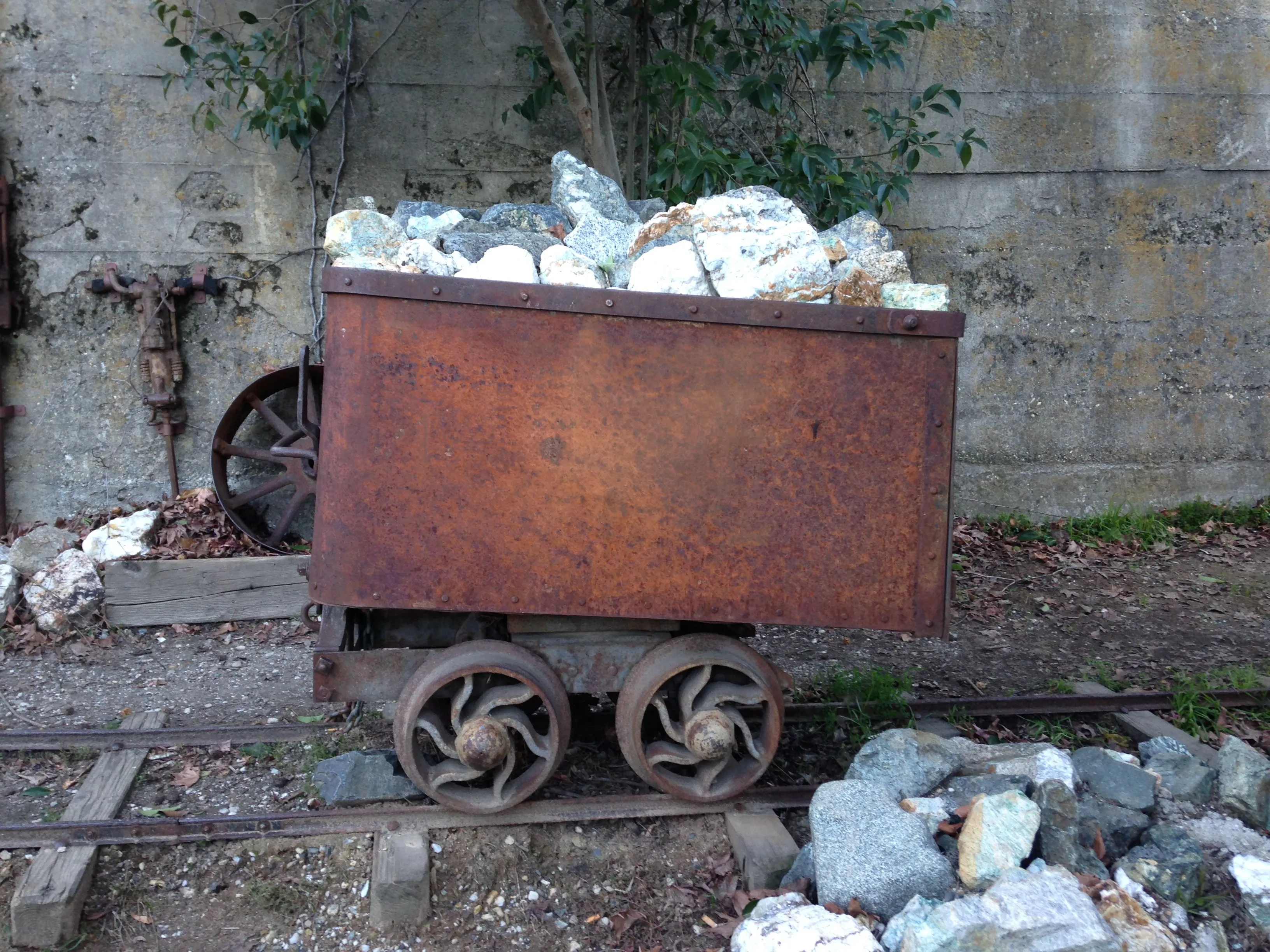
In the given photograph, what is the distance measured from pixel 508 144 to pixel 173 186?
6.63 ft

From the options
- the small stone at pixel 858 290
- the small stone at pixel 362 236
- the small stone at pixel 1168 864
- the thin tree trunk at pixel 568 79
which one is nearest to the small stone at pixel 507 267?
the small stone at pixel 362 236

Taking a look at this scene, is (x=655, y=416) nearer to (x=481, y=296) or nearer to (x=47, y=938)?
(x=481, y=296)

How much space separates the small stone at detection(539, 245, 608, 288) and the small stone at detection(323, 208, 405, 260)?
471mm

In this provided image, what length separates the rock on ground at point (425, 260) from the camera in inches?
112

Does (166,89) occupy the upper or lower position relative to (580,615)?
upper

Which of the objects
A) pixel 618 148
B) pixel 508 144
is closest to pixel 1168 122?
pixel 618 148

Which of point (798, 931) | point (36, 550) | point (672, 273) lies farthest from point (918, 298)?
point (36, 550)

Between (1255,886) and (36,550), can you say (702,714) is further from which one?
(36,550)

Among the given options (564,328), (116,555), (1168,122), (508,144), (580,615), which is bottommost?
(116,555)

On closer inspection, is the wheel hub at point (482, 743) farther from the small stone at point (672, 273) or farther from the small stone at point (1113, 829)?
the small stone at point (1113, 829)

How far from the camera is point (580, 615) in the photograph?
9.73 ft

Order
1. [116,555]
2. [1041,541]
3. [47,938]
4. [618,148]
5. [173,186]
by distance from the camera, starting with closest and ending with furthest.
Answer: [47,938] < [116,555] < [173,186] < [618,148] < [1041,541]

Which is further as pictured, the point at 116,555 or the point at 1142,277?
the point at 1142,277

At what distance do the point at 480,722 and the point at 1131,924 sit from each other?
183cm
